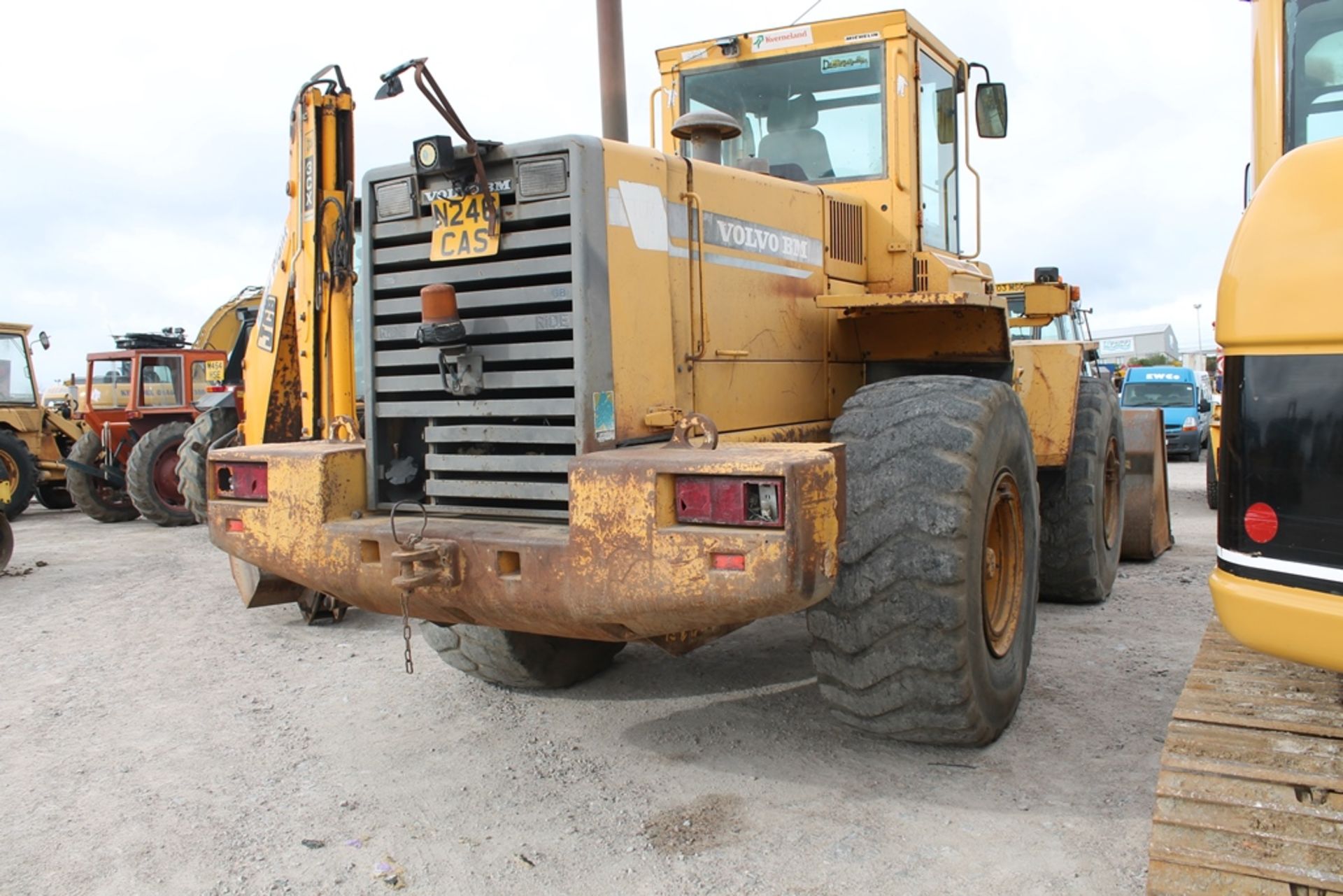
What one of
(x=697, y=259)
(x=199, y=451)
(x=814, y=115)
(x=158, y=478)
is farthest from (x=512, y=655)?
(x=158, y=478)

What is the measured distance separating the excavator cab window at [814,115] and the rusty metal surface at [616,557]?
7.53ft

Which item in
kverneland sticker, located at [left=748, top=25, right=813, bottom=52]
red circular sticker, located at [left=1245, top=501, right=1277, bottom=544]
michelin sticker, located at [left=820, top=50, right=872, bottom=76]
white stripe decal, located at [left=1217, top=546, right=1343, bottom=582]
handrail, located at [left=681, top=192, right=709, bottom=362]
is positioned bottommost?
white stripe decal, located at [left=1217, top=546, right=1343, bottom=582]

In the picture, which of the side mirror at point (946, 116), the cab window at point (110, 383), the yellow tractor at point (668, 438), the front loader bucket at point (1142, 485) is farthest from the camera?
the cab window at point (110, 383)

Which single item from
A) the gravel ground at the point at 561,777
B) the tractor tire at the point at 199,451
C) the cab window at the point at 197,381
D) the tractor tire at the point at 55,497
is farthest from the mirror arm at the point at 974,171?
the tractor tire at the point at 55,497

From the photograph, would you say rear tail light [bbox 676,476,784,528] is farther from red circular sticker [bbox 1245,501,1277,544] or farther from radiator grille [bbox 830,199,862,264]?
radiator grille [bbox 830,199,862,264]

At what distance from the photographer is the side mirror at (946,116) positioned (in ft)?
18.5

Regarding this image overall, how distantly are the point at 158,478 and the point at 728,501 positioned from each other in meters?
A: 11.5

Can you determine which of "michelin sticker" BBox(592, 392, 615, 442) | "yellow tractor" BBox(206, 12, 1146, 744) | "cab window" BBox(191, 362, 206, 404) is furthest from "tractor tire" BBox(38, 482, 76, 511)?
"michelin sticker" BBox(592, 392, 615, 442)

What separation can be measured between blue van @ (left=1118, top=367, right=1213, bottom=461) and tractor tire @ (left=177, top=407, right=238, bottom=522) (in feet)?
55.2

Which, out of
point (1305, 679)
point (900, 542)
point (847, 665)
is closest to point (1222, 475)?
point (1305, 679)

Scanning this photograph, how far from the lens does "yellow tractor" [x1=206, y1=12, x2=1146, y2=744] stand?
320cm

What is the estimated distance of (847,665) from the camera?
11.9 ft

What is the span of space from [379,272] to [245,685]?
2476mm

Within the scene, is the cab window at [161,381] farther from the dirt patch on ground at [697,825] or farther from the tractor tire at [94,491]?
the dirt patch on ground at [697,825]
